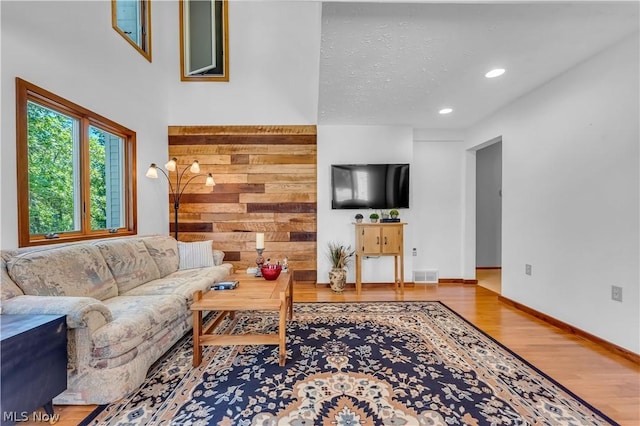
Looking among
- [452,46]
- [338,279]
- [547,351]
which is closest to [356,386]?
[547,351]

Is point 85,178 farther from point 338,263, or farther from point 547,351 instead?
point 547,351

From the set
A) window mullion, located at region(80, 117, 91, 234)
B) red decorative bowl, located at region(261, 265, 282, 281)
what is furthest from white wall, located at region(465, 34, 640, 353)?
window mullion, located at region(80, 117, 91, 234)

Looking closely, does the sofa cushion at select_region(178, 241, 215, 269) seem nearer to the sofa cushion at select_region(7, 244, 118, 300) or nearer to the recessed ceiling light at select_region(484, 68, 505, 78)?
the sofa cushion at select_region(7, 244, 118, 300)

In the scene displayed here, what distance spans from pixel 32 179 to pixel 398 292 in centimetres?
399

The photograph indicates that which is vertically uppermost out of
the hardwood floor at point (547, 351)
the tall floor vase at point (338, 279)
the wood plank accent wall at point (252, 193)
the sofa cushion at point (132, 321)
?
the wood plank accent wall at point (252, 193)

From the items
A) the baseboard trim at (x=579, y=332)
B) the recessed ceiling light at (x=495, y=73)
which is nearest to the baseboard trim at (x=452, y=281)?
the baseboard trim at (x=579, y=332)

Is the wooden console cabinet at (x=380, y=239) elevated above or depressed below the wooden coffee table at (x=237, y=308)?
above

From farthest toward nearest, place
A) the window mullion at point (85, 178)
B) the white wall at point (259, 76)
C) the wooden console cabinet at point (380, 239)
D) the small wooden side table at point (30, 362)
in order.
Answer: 1. the white wall at point (259, 76)
2. the wooden console cabinet at point (380, 239)
3. the window mullion at point (85, 178)
4. the small wooden side table at point (30, 362)

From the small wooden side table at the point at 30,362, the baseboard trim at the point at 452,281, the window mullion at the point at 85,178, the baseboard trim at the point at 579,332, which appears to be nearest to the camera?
the small wooden side table at the point at 30,362

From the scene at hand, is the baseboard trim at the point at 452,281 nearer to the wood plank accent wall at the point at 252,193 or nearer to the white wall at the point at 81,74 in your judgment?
the wood plank accent wall at the point at 252,193

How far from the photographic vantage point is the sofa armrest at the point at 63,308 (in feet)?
5.11

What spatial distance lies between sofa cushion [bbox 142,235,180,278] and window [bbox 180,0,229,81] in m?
2.48

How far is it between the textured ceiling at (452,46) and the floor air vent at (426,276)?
8.15 feet

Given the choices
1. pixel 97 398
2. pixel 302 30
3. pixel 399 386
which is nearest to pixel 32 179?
pixel 97 398
